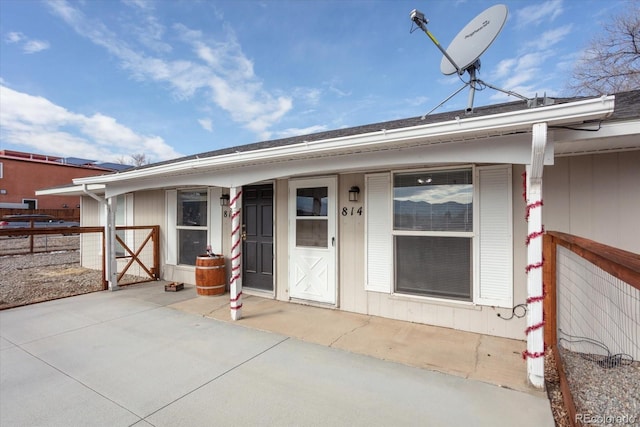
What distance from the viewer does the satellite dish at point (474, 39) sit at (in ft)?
10.9

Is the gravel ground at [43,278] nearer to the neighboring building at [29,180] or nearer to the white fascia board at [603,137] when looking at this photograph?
the white fascia board at [603,137]

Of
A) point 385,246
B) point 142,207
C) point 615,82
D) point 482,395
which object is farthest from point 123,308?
Answer: point 615,82

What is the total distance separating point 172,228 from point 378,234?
4757 millimetres

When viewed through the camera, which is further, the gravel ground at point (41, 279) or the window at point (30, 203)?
the window at point (30, 203)

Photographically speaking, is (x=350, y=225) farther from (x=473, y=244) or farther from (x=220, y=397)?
(x=220, y=397)

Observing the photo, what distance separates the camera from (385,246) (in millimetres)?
4031

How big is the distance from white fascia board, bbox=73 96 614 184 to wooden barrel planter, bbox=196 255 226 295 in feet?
6.87

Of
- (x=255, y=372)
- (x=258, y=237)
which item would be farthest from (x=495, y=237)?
(x=258, y=237)

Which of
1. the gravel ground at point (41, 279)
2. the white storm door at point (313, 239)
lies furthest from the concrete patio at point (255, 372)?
the gravel ground at point (41, 279)

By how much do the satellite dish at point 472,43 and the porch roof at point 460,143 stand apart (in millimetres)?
927

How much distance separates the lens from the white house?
2.42m

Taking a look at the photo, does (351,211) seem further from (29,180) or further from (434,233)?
(29,180)

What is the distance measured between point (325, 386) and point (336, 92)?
10041mm

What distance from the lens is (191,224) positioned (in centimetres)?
626
